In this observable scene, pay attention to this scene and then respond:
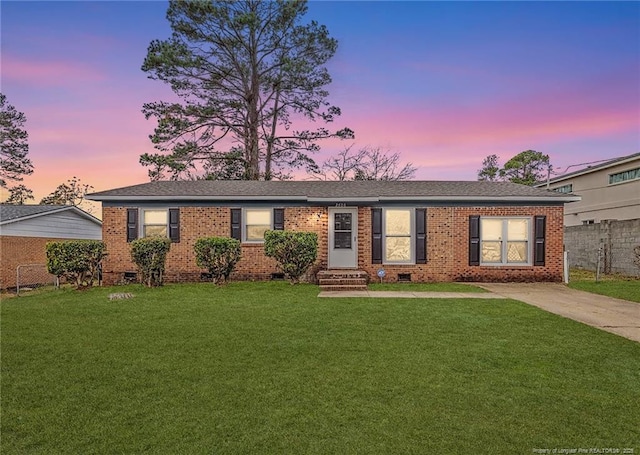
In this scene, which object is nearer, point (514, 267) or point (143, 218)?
point (514, 267)

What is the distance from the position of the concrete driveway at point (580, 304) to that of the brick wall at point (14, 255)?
16.5 m

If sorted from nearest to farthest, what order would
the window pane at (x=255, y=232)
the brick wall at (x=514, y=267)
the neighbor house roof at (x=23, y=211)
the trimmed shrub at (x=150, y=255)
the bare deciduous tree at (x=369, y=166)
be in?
the trimmed shrub at (x=150, y=255)
the brick wall at (x=514, y=267)
the window pane at (x=255, y=232)
the neighbor house roof at (x=23, y=211)
the bare deciduous tree at (x=369, y=166)

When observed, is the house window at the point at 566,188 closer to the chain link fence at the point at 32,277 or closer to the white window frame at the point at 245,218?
the white window frame at the point at 245,218

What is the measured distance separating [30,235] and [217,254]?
1038 cm

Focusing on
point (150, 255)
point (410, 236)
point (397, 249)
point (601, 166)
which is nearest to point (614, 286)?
Result: point (410, 236)

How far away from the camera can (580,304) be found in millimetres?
8055

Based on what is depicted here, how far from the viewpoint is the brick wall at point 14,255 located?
14.1 metres

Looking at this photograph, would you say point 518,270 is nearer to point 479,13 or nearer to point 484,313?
point 484,313

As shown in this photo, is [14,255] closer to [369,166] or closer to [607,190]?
[369,166]

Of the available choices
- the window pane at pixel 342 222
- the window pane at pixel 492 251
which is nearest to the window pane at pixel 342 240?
the window pane at pixel 342 222

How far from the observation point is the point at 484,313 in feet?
22.7

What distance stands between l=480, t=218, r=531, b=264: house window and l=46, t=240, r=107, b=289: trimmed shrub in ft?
40.4

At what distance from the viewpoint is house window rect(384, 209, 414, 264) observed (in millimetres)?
12047

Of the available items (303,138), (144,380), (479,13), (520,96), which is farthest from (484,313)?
(303,138)
